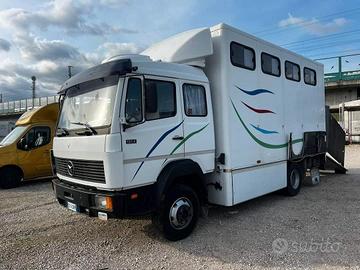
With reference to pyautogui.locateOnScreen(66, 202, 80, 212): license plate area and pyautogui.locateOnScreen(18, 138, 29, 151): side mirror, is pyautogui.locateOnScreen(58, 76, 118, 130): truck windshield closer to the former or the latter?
pyautogui.locateOnScreen(66, 202, 80, 212): license plate area

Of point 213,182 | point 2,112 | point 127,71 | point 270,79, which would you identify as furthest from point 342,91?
point 2,112

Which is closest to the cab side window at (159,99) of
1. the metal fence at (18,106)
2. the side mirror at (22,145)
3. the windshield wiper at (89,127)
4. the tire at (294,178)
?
the windshield wiper at (89,127)

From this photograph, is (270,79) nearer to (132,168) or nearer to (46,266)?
(132,168)

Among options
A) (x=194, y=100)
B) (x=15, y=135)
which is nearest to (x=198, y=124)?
(x=194, y=100)

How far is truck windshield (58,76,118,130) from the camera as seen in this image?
5.05 meters

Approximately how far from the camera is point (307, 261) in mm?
4824

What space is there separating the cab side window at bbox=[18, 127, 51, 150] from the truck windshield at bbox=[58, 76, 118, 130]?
265 inches

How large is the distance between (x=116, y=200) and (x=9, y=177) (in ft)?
27.9

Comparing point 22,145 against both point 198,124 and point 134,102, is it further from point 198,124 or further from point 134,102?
point 134,102

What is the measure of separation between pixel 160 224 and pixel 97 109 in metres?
2.09

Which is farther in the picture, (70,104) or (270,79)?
(270,79)

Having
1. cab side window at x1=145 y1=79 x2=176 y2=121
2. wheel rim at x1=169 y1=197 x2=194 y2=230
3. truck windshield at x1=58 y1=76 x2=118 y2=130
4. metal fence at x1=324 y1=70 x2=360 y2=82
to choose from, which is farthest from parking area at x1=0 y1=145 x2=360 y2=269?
metal fence at x1=324 y1=70 x2=360 y2=82

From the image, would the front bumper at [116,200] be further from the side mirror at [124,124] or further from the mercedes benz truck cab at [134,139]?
the side mirror at [124,124]

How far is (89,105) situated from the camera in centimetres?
542
